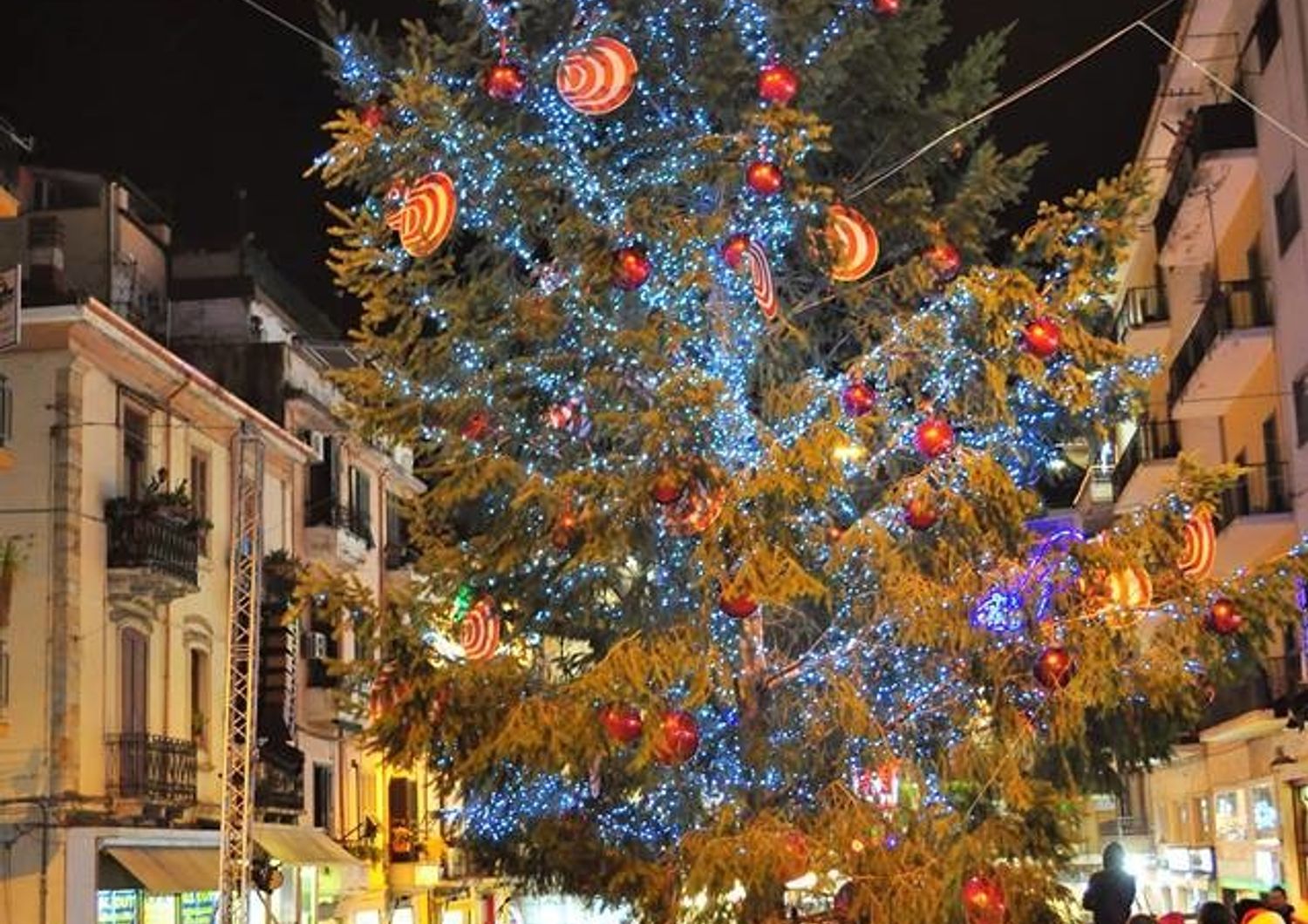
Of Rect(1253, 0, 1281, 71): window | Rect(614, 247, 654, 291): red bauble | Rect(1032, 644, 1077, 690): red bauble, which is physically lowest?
Rect(1032, 644, 1077, 690): red bauble

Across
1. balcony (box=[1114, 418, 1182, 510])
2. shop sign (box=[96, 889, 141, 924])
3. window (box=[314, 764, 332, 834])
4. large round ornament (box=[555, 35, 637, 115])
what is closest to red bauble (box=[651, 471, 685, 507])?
large round ornament (box=[555, 35, 637, 115])

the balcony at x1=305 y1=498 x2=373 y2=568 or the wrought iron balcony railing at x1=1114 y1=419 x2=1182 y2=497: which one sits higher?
the wrought iron balcony railing at x1=1114 y1=419 x2=1182 y2=497

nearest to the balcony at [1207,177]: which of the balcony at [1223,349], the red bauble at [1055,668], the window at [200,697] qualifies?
the balcony at [1223,349]

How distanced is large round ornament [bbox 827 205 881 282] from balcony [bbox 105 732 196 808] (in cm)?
1722

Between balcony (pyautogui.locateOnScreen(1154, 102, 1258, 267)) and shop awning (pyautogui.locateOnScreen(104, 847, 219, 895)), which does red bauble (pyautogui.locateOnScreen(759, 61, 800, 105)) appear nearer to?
shop awning (pyautogui.locateOnScreen(104, 847, 219, 895))

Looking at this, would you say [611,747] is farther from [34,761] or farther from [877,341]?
[34,761]

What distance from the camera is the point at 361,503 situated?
3869 cm

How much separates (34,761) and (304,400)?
10902 millimetres

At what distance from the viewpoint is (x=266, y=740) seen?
3114 cm

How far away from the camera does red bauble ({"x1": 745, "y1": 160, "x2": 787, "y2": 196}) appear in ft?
35.0

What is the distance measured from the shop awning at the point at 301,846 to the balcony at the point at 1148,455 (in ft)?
55.6

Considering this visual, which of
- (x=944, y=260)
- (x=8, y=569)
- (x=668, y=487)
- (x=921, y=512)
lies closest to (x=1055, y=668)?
(x=921, y=512)

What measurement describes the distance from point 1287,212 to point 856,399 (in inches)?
799

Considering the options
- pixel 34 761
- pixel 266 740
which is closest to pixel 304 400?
pixel 266 740
